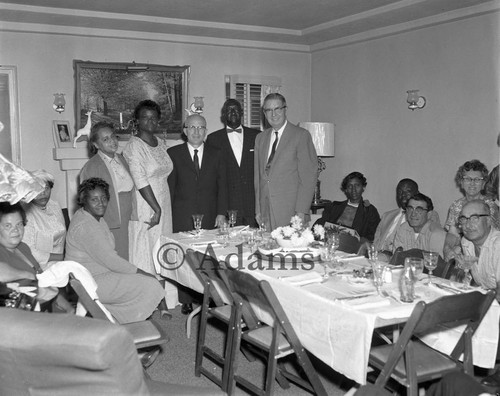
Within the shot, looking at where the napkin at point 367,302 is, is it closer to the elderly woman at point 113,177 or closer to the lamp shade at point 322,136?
the elderly woman at point 113,177

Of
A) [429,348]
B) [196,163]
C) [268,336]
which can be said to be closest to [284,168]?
[196,163]

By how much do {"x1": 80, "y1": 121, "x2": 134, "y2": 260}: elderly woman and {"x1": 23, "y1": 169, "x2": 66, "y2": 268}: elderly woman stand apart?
0.40 metres

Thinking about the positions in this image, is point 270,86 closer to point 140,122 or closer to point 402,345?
point 140,122

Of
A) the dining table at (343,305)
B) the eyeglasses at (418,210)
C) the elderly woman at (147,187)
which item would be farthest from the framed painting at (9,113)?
the eyeglasses at (418,210)

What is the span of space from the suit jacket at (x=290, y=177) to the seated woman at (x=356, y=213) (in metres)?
0.96

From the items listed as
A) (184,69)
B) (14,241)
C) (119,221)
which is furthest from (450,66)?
(14,241)

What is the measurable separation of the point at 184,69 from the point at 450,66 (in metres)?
3.22

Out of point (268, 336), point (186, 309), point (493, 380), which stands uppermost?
point (268, 336)

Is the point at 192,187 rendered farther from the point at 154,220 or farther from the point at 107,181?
the point at 107,181

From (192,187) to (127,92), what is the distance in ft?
7.56

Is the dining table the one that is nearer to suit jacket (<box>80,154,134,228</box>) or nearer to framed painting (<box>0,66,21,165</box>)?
suit jacket (<box>80,154,134,228</box>)

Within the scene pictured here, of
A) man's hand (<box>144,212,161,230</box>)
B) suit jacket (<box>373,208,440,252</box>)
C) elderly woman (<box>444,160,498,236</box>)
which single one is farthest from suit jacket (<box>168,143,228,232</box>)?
elderly woman (<box>444,160,498,236</box>)

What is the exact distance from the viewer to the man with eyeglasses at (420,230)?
4.74 m

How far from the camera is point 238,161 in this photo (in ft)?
18.6
